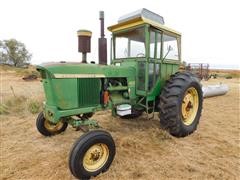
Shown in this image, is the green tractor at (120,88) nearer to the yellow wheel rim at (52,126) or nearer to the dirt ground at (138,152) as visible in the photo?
the yellow wheel rim at (52,126)

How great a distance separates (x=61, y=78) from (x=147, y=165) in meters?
1.85

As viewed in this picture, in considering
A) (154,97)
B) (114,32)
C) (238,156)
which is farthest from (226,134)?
(114,32)

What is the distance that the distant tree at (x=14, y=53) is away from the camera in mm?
41656

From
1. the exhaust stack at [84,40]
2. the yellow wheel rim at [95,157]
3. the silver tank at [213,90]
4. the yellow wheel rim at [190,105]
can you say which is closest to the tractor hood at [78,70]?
the exhaust stack at [84,40]

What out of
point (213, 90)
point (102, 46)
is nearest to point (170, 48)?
point (102, 46)

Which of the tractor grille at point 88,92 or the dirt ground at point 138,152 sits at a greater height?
the tractor grille at point 88,92

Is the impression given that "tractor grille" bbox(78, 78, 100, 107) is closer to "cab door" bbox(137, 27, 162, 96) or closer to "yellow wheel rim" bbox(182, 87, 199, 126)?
"cab door" bbox(137, 27, 162, 96)

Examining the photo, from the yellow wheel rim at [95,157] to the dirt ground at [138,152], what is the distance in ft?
0.58

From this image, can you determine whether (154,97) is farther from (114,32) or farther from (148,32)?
(114,32)

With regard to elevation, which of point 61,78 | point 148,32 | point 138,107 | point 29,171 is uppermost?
point 148,32

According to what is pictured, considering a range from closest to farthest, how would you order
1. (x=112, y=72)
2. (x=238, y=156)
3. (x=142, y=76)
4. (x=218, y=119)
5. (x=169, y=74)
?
(x=238, y=156) → (x=112, y=72) → (x=142, y=76) → (x=169, y=74) → (x=218, y=119)

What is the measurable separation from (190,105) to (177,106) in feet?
2.87

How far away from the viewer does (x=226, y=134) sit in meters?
4.44

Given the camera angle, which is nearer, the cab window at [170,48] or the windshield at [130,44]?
the windshield at [130,44]
